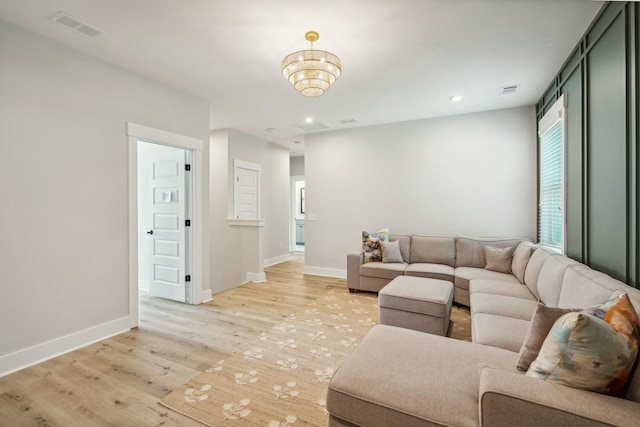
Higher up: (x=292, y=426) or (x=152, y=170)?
(x=152, y=170)

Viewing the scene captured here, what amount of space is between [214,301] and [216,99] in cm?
280

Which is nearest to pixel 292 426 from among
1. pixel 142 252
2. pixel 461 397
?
pixel 461 397

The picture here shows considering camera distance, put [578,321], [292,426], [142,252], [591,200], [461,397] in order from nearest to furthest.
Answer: [578,321] → [461,397] → [292,426] → [591,200] → [142,252]

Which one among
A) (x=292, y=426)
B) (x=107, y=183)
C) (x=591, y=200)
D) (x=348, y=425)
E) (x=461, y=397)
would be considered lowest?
(x=292, y=426)

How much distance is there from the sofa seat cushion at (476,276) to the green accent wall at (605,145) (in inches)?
30.3

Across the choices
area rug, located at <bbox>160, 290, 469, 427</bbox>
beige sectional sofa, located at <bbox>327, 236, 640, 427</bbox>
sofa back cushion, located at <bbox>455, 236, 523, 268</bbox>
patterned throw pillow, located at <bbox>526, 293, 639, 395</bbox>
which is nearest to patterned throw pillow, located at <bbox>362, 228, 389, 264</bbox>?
sofa back cushion, located at <bbox>455, 236, 523, 268</bbox>

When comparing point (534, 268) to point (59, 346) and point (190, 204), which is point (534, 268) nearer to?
point (190, 204)

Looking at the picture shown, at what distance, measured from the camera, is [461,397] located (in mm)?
1185

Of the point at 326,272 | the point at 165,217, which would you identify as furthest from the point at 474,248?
the point at 165,217

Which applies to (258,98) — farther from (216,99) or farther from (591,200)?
(591,200)

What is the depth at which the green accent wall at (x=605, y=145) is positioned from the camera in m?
1.78

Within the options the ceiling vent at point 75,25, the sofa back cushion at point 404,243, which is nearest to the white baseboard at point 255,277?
the sofa back cushion at point 404,243

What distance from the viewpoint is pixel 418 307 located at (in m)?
2.71

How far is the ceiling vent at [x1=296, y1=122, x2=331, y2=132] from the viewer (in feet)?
16.7
